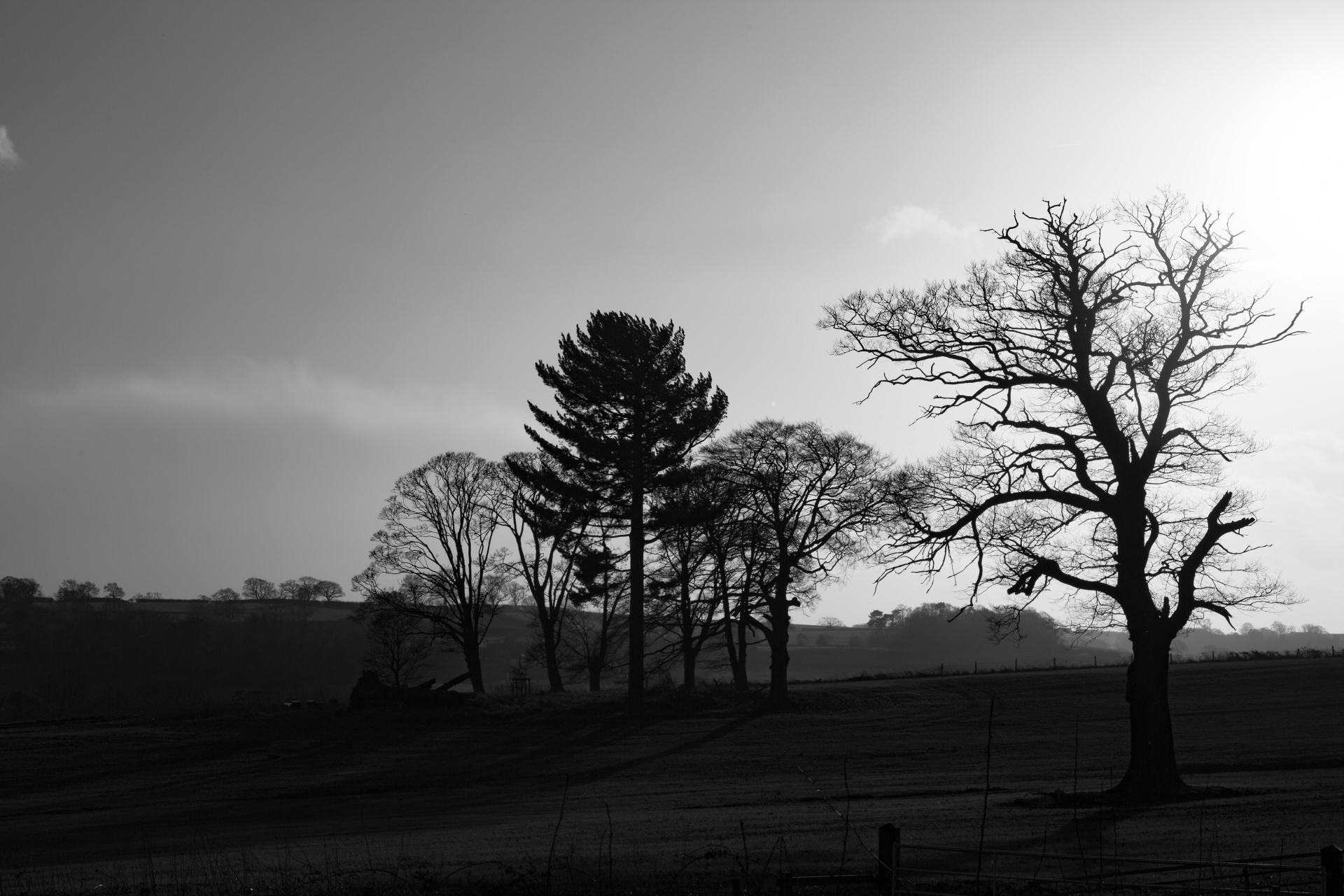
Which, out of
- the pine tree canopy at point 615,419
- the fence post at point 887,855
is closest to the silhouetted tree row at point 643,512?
the pine tree canopy at point 615,419

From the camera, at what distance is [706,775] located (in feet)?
108

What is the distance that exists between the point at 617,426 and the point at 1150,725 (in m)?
27.8

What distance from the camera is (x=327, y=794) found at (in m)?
31.9

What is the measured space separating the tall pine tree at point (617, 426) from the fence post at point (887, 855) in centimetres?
3549

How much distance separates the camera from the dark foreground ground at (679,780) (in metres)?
15.6

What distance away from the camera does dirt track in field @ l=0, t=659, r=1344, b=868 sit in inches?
662

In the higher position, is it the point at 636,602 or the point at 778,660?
the point at 636,602

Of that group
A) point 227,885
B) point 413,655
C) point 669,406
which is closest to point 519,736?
point 669,406

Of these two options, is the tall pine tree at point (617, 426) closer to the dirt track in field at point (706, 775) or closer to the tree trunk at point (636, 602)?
the tree trunk at point (636, 602)

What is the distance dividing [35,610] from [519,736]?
8089 cm

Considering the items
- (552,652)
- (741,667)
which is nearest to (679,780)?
(741,667)

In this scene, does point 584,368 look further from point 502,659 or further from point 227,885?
point 502,659

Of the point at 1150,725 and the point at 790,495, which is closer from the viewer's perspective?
the point at 1150,725

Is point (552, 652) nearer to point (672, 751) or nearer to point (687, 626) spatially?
point (687, 626)
